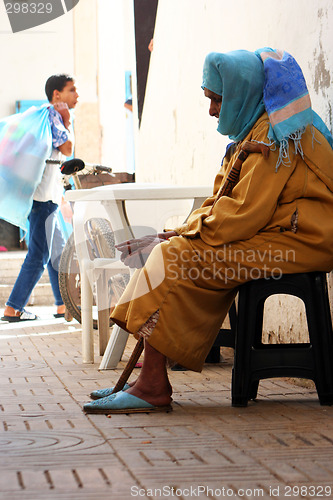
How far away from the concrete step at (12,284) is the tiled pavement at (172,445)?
17.0 feet

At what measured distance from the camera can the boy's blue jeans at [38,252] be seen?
7.17 metres

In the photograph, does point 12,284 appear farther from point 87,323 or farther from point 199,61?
point 87,323

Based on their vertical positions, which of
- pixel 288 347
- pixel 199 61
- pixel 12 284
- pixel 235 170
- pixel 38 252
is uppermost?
pixel 199 61

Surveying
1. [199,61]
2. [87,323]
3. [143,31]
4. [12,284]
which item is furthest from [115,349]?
[12,284]

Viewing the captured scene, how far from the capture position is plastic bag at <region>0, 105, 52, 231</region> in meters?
6.95

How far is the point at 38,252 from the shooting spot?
7.20 m

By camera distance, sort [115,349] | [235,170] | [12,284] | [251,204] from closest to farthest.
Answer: [251,204] → [235,170] → [115,349] → [12,284]

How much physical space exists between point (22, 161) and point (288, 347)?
425 cm

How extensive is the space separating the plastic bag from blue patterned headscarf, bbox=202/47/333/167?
3.78 m

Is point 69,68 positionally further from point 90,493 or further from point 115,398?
point 90,493

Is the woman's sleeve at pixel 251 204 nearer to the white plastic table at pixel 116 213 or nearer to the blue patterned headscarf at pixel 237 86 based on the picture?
the blue patterned headscarf at pixel 237 86

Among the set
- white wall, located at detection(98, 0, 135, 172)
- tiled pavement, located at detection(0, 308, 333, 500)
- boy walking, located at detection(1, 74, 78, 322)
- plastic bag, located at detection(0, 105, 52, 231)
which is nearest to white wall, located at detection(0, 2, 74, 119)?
white wall, located at detection(98, 0, 135, 172)

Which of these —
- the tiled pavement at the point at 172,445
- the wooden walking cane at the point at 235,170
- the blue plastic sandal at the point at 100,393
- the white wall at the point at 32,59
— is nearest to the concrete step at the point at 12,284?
the white wall at the point at 32,59

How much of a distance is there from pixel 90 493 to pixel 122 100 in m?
11.9
